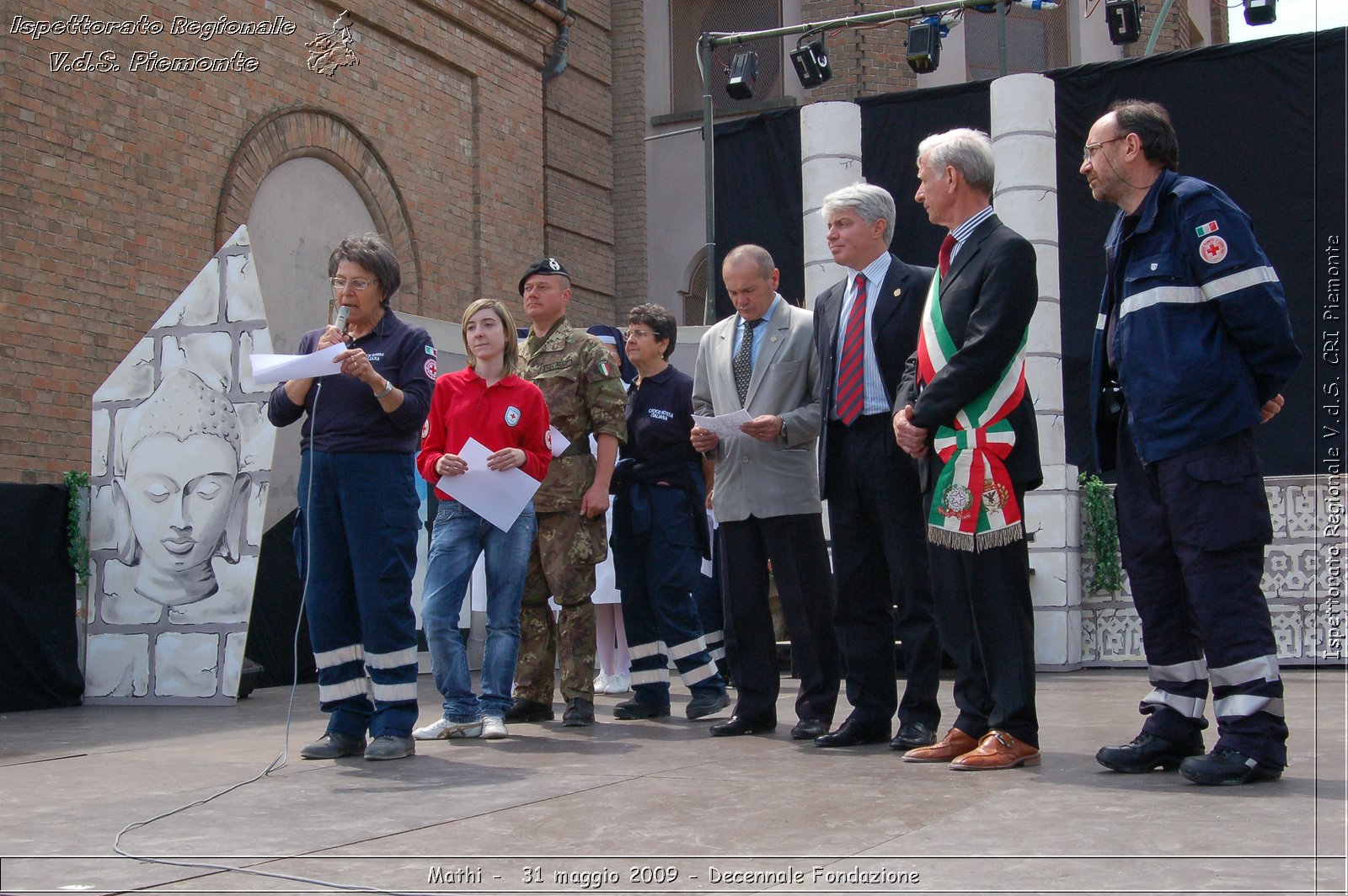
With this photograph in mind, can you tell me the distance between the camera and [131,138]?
990 centimetres

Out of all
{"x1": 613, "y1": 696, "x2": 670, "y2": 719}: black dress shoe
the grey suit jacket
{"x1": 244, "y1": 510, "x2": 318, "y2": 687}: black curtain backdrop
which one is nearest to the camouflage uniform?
{"x1": 613, "y1": 696, "x2": 670, "y2": 719}: black dress shoe

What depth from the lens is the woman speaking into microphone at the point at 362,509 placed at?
4.72 m

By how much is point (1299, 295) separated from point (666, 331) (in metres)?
8.35

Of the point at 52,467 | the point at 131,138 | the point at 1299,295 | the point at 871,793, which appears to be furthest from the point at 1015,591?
the point at 1299,295

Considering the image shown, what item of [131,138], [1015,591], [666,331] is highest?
[131,138]

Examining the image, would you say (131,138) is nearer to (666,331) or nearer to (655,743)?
(666,331)

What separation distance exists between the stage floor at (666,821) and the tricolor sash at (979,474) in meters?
0.72

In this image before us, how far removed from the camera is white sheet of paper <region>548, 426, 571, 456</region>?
5.87 metres

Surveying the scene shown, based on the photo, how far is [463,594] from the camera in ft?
18.0

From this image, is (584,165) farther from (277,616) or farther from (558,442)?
(558,442)

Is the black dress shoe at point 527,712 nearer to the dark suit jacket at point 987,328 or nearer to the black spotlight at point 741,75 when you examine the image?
the dark suit jacket at point 987,328

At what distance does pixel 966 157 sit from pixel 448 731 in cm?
290

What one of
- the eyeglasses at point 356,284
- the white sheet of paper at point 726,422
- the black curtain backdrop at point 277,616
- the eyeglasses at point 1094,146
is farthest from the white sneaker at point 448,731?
the black curtain backdrop at point 277,616

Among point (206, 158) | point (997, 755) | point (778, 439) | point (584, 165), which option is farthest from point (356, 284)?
point (584, 165)
